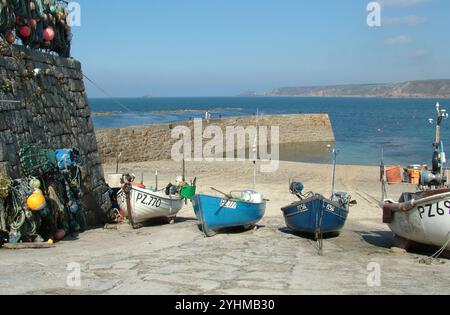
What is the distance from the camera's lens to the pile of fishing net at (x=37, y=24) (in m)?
12.2

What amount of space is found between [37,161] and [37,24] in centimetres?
358

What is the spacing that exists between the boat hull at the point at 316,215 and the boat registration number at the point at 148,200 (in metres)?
3.33

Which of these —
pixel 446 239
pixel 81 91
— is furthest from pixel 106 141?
pixel 446 239

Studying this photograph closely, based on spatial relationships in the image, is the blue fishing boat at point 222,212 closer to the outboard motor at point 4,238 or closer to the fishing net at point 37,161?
the fishing net at point 37,161

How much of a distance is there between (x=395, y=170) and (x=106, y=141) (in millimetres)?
15671

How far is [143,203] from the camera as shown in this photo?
14672 millimetres

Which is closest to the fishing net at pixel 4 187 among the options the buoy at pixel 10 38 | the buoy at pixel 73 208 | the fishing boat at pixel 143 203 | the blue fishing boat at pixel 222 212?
the buoy at pixel 73 208

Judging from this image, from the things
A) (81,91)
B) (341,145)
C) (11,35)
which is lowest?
(341,145)

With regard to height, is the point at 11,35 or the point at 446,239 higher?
the point at 11,35

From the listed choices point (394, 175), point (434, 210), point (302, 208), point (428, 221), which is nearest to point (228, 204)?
point (302, 208)

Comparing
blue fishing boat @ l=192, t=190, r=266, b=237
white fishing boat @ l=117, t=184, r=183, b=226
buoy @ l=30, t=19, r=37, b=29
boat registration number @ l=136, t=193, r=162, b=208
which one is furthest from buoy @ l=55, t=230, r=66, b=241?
buoy @ l=30, t=19, r=37, b=29

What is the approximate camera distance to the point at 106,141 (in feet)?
100

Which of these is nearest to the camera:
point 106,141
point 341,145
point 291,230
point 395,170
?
point 291,230
